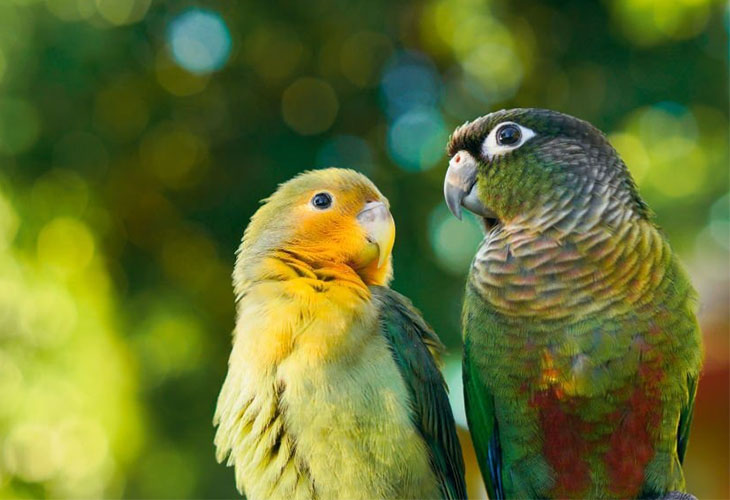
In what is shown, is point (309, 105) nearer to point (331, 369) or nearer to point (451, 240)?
point (451, 240)

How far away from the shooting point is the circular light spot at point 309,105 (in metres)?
2.76

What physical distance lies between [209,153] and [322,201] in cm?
166

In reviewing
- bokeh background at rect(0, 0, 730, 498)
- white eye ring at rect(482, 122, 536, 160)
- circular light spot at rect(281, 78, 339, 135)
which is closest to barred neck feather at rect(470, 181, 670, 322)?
white eye ring at rect(482, 122, 536, 160)

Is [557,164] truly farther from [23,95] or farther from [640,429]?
[23,95]

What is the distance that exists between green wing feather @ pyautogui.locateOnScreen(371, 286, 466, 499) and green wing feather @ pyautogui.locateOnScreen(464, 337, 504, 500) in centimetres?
4

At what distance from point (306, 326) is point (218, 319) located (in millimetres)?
1565

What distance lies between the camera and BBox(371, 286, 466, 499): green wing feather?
4.27ft

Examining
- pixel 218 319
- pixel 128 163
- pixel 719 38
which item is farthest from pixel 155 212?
pixel 719 38

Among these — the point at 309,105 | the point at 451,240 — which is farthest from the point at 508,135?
the point at 309,105

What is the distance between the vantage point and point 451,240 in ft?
6.98

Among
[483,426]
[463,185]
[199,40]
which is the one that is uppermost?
[199,40]

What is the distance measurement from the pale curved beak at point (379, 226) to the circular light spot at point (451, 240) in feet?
1.89

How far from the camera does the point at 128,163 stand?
3051 mm

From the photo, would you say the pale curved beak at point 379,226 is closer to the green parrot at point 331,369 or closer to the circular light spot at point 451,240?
the green parrot at point 331,369
